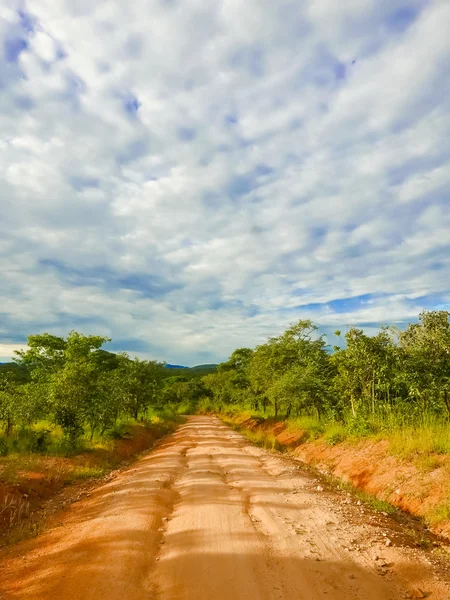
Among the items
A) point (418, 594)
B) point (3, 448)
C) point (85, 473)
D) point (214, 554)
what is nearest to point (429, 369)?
point (418, 594)

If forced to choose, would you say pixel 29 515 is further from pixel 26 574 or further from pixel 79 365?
pixel 79 365

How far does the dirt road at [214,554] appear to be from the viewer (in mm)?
4297

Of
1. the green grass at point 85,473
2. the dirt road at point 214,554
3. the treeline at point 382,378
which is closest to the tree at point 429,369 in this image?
the treeline at point 382,378

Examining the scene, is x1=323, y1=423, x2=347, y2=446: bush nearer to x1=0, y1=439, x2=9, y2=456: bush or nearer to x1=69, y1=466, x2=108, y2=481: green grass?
x1=69, y1=466, x2=108, y2=481: green grass

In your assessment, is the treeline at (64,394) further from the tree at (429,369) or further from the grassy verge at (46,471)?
the tree at (429,369)

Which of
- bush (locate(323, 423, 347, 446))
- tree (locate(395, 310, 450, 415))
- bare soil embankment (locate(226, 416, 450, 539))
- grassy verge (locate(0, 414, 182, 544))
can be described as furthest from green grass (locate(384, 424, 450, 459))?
grassy verge (locate(0, 414, 182, 544))

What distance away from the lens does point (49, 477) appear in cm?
1097

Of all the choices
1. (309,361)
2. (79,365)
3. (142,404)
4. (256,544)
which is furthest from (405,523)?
(142,404)

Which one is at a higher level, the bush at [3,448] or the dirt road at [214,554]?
the bush at [3,448]

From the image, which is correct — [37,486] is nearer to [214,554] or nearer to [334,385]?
[214,554]

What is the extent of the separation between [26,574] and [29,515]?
4227mm

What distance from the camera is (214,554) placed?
16.7 ft

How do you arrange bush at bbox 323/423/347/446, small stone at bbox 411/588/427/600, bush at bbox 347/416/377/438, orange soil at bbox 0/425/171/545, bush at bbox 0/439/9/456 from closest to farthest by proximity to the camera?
small stone at bbox 411/588/427/600
orange soil at bbox 0/425/171/545
bush at bbox 0/439/9/456
bush at bbox 347/416/377/438
bush at bbox 323/423/347/446

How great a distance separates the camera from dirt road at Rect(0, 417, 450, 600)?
14.1 ft
